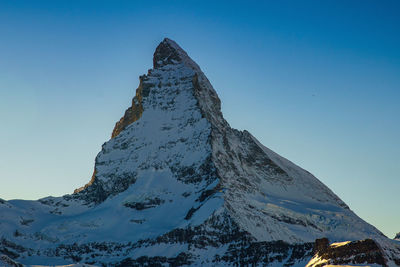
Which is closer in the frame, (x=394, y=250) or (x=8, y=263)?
(x=394, y=250)

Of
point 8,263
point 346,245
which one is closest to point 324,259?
point 346,245

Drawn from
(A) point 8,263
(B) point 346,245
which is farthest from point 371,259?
(A) point 8,263

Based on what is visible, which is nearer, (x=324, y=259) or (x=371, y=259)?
(x=371, y=259)

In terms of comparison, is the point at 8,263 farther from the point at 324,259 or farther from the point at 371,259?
the point at 371,259

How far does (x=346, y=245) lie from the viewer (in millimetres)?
170250

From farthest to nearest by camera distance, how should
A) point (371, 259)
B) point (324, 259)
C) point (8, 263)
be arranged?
point (8, 263) → point (324, 259) → point (371, 259)

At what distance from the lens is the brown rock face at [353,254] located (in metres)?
160

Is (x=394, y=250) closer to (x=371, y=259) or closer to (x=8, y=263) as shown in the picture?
(x=371, y=259)

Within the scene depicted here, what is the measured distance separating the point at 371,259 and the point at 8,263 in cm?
10186

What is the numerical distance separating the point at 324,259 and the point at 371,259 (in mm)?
20484

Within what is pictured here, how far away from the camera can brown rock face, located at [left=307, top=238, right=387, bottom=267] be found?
160m

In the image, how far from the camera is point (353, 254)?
166 m

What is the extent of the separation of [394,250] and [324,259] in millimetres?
19051

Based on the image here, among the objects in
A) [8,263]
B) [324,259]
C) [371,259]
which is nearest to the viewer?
[371,259]
